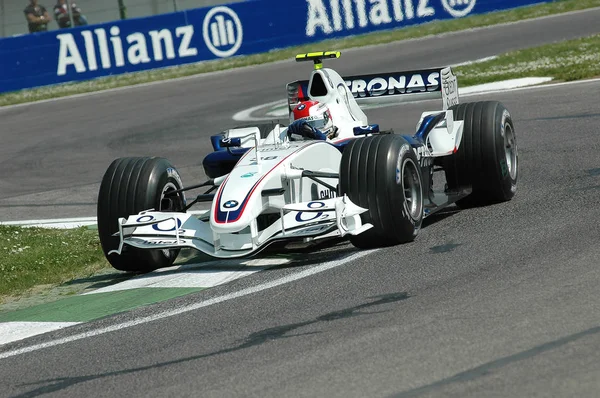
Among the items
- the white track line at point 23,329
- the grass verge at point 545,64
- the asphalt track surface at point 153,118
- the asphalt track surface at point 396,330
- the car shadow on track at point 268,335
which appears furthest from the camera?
the grass verge at point 545,64

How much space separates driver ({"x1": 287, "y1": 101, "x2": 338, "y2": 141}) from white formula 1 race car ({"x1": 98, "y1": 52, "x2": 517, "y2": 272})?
41mm

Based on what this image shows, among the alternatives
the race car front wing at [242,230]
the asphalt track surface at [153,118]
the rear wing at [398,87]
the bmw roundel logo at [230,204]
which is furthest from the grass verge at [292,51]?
the bmw roundel logo at [230,204]

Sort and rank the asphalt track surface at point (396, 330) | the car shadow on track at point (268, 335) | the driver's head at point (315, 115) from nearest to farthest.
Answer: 1. the asphalt track surface at point (396, 330)
2. the car shadow on track at point (268, 335)
3. the driver's head at point (315, 115)

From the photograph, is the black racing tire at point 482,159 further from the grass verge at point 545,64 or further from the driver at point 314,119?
the grass verge at point 545,64

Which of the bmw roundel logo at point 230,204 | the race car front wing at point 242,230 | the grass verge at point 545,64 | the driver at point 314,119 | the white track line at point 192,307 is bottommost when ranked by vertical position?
the grass verge at point 545,64

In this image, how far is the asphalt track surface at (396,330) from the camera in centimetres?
480

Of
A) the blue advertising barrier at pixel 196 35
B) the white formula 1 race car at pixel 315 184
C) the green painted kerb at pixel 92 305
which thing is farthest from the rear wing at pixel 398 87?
the blue advertising barrier at pixel 196 35

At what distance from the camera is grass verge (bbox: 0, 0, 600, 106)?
25.0 metres

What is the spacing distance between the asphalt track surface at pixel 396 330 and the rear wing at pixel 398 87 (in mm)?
1483

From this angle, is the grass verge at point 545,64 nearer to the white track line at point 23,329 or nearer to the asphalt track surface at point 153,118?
the asphalt track surface at point 153,118

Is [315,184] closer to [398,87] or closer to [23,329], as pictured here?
[398,87]

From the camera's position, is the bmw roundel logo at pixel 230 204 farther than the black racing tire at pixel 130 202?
No

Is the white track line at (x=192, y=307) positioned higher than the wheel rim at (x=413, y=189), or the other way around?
the wheel rim at (x=413, y=189)

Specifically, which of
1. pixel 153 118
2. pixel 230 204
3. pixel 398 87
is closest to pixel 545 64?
pixel 153 118
